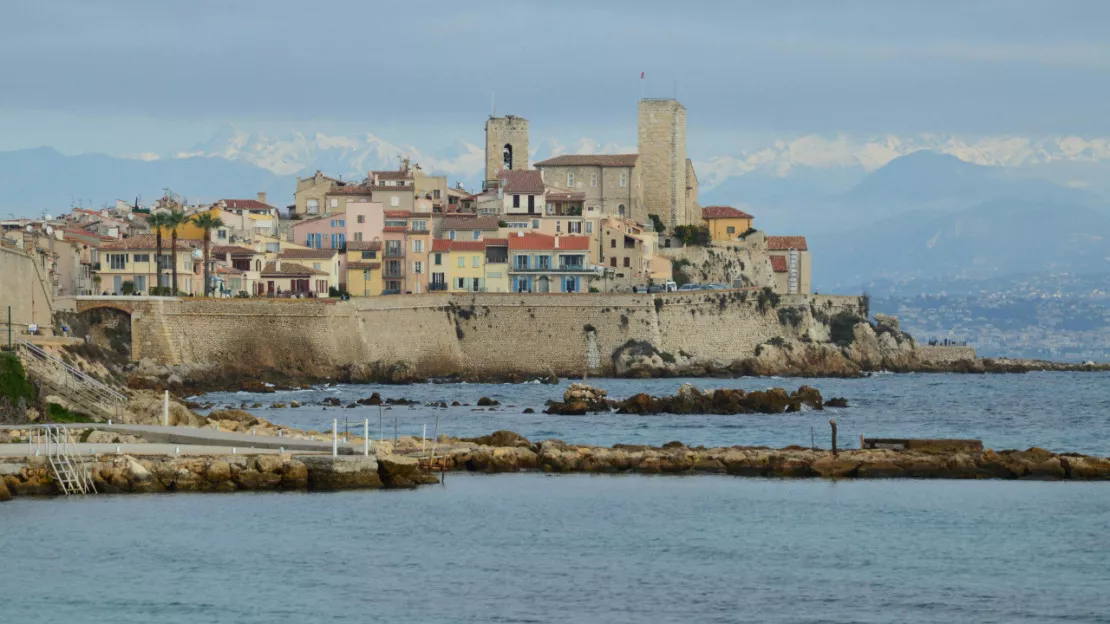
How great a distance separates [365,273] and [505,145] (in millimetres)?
21502

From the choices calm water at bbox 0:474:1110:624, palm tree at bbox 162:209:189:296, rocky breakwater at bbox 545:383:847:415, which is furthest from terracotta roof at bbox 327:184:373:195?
calm water at bbox 0:474:1110:624

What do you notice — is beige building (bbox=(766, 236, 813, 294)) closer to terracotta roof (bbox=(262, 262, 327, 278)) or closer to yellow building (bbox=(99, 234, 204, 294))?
terracotta roof (bbox=(262, 262, 327, 278))

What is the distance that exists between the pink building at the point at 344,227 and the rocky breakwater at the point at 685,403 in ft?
91.4

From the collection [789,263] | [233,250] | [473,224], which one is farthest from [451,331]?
[789,263]

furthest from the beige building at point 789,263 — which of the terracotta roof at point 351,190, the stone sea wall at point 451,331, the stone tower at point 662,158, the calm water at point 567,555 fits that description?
the calm water at point 567,555

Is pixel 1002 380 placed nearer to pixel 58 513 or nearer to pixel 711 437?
pixel 711 437

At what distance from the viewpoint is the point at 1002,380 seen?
318ft

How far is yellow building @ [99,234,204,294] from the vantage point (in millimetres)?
79562

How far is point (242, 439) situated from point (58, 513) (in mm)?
6875

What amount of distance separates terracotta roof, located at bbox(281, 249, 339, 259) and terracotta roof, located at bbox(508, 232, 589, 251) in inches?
319

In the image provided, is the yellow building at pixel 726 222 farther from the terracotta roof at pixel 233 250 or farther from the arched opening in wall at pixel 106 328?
the arched opening in wall at pixel 106 328

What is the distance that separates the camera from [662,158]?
10712 cm

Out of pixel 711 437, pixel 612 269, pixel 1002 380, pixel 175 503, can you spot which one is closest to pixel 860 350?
pixel 1002 380

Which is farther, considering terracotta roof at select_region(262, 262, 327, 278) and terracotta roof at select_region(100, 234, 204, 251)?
terracotta roof at select_region(262, 262, 327, 278)
